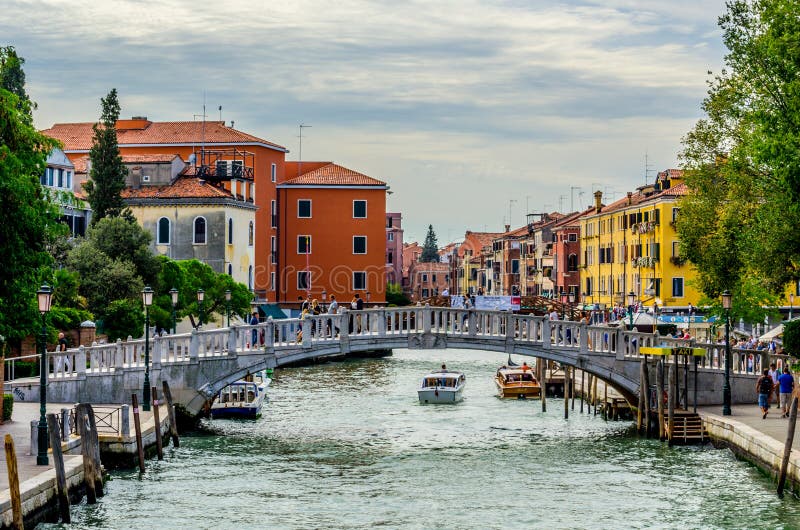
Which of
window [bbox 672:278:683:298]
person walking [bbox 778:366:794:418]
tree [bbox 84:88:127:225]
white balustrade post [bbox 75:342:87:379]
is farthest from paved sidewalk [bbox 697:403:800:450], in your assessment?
window [bbox 672:278:683:298]

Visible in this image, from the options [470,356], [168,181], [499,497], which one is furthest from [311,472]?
[470,356]

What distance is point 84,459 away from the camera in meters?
22.3

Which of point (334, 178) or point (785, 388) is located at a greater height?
point (334, 178)

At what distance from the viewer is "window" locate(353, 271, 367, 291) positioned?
84312 mm

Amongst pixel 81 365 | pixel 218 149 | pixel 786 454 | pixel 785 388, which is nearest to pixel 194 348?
pixel 81 365

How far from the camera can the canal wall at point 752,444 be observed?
75.9 feet

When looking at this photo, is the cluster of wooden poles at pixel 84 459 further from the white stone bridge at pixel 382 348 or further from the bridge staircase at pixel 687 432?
the bridge staircase at pixel 687 432

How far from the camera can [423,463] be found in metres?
29.8

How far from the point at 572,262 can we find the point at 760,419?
6957 cm

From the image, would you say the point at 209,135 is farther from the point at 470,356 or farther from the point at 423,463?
the point at 423,463

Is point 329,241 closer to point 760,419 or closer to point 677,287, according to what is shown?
point 677,287

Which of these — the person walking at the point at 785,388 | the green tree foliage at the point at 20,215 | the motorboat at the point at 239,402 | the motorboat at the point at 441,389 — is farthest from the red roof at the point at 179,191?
the person walking at the point at 785,388

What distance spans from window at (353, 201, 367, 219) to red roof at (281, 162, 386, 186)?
126 centimetres

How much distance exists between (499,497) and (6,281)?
9863mm
